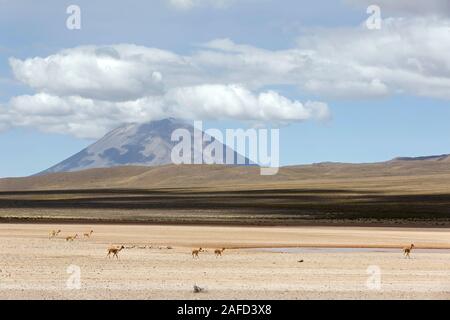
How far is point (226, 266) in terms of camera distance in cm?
3303

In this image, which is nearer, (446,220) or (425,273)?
(425,273)

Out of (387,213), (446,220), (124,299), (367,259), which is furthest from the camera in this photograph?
(387,213)

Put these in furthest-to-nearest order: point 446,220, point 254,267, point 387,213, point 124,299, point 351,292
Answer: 1. point 387,213
2. point 446,220
3. point 254,267
4. point 351,292
5. point 124,299

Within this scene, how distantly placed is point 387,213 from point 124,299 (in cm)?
7635

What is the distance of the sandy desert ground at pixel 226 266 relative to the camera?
78.3 ft

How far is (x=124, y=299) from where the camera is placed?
21688 millimetres

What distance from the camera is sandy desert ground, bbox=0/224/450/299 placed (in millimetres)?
23875

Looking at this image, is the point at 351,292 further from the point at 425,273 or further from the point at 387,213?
the point at 387,213

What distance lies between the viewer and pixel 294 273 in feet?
99.1
